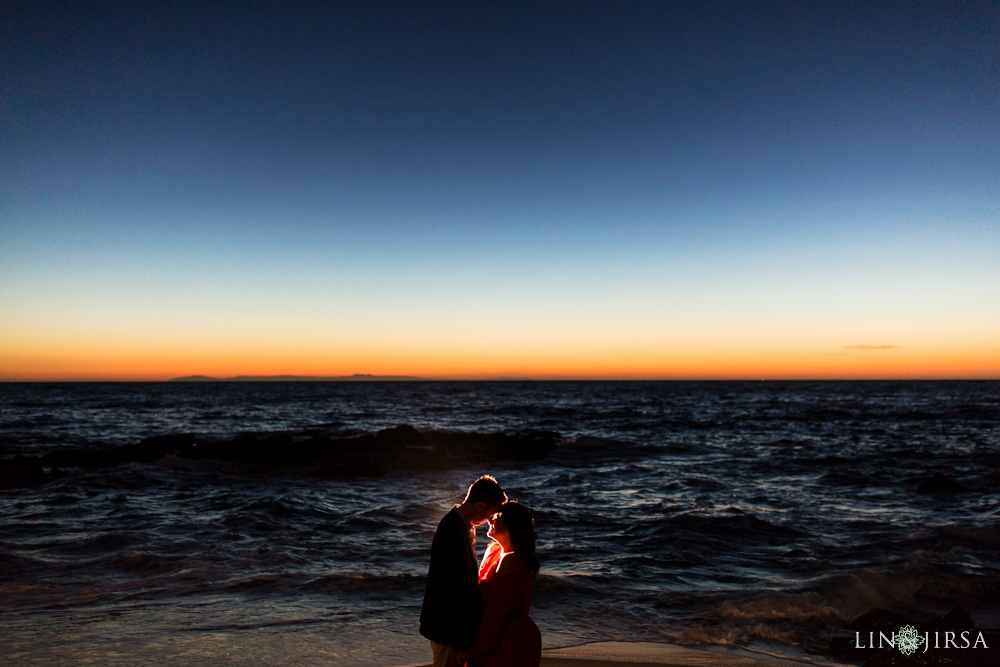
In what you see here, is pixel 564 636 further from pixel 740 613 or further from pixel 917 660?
pixel 917 660

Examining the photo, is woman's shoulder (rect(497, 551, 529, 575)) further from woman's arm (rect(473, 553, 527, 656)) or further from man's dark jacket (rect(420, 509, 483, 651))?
man's dark jacket (rect(420, 509, 483, 651))

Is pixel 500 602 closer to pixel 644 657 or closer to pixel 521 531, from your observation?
pixel 521 531

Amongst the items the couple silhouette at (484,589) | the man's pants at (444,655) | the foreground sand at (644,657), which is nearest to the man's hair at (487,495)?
the couple silhouette at (484,589)

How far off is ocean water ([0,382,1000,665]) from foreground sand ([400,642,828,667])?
379mm

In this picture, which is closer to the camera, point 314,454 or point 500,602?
point 500,602

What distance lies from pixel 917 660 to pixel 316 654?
17.7ft

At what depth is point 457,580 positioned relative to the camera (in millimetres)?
3461

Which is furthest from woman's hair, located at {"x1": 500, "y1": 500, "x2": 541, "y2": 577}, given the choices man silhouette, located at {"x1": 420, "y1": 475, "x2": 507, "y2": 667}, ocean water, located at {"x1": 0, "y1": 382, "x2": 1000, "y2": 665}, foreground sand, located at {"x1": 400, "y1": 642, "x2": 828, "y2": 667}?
ocean water, located at {"x1": 0, "y1": 382, "x2": 1000, "y2": 665}

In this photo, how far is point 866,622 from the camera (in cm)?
673

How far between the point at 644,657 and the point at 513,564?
3.57 meters

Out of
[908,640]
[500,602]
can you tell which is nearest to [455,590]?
[500,602]

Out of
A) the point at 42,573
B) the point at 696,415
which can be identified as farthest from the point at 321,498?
the point at 696,415

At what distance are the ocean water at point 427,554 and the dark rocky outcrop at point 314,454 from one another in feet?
1.32
